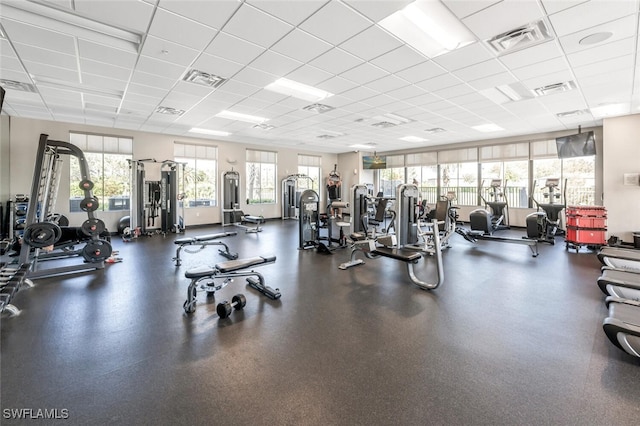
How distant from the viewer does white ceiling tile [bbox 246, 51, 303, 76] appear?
373 cm

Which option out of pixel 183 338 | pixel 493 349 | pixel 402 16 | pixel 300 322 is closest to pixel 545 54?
pixel 402 16

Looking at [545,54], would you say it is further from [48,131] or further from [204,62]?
[48,131]

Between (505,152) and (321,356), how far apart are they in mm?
10102

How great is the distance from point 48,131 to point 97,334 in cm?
736

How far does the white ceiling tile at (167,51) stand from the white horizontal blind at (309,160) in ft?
28.4

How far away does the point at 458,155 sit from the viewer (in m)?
10.7

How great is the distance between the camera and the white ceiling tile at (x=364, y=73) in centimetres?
404

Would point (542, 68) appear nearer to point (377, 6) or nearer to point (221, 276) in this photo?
point (377, 6)

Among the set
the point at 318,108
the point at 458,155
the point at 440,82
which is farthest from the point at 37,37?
the point at 458,155

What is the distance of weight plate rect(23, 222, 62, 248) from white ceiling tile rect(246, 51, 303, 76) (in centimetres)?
371

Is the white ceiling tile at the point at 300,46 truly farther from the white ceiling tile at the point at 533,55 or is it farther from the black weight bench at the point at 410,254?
the black weight bench at the point at 410,254

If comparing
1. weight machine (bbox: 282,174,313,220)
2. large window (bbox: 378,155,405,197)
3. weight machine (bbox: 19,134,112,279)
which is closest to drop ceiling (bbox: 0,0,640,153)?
weight machine (bbox: 19,134,112,279)

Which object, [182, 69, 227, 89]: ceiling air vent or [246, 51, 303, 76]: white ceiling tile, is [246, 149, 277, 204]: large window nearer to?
[182, 69, 227, 89]: ceiling air vent

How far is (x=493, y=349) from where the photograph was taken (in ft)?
7.77
